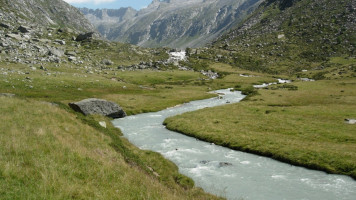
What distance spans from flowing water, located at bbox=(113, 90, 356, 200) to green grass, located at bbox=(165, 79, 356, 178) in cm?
162

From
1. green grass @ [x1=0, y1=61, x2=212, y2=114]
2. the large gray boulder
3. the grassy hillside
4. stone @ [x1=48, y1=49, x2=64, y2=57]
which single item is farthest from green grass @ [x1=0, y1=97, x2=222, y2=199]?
stone @ [x1=48, y1=49, x2=64, y2=57]

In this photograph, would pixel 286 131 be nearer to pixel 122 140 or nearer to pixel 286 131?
pixel 286 131

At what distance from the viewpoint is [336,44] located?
19575cm

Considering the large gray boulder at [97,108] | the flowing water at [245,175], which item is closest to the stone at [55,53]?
the large gray boulder at [97,108]

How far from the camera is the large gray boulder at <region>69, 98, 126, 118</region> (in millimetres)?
45250

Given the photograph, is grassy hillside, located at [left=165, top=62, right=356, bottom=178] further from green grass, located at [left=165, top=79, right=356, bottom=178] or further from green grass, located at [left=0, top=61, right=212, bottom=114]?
green grass, located at [left=0, top=61, right=212, bottom=114]

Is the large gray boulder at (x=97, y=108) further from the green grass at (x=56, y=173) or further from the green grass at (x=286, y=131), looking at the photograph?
the green grass at (x=56, y=173)

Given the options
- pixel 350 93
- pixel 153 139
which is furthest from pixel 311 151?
pixel 350 93

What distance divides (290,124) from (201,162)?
69.8ft

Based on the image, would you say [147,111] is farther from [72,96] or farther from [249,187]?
[249,187]

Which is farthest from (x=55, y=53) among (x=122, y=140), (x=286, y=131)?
(x=286, y=131)

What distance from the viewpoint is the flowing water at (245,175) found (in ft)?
64.2

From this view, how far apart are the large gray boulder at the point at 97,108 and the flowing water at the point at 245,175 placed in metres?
15.6

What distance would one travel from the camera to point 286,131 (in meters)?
37.2
